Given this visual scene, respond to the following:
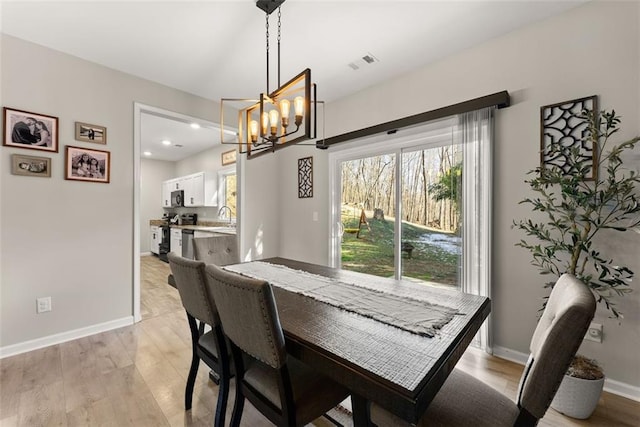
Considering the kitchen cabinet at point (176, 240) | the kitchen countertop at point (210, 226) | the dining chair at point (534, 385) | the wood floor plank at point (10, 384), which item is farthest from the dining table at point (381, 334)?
the kitchen cabinet at point (176, 240)

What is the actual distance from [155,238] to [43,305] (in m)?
4.83

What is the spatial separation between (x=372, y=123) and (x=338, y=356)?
108 inches

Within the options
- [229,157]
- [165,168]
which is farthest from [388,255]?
[165,168]

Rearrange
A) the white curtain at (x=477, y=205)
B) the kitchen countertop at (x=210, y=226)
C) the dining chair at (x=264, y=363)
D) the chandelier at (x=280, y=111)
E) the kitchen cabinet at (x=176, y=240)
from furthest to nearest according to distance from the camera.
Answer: the kitchen cabinet at (x=176, y=240) → the kitchen countertop at (x=210, y=226) → the white curtain at (x=477, y=205) → the chandelier at (x=280, y=111) → the dining chair at (x=264, y=363)

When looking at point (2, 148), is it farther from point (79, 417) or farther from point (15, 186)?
point (79, 417)

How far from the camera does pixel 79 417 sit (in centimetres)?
160

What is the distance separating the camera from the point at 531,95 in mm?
2115

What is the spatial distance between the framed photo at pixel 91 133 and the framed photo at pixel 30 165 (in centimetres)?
33

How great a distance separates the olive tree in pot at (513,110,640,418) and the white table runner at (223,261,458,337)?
1.11m

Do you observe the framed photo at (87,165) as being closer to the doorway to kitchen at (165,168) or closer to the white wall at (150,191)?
the doorway to kitchen at (165,168)

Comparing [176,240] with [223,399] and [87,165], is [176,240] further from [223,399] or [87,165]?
[223,399]

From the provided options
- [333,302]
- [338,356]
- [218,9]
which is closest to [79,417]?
[333,302]

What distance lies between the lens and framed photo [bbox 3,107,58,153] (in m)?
2.28

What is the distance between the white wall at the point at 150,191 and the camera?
7.20m
